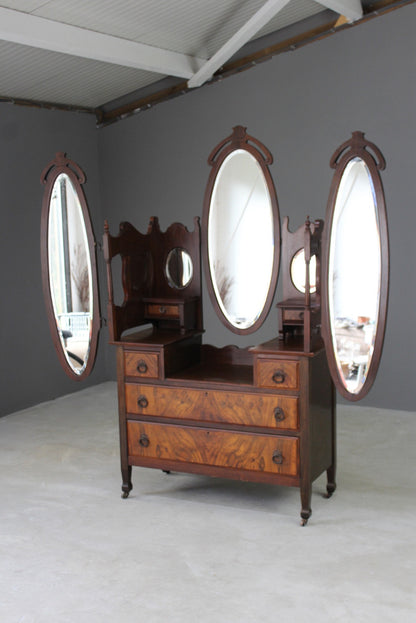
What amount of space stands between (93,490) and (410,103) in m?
3.47

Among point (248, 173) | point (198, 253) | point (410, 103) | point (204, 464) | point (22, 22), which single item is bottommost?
point (204, 464)

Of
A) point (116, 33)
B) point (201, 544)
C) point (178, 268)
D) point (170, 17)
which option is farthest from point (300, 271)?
point (116, 33)

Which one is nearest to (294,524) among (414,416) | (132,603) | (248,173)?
(132,603)

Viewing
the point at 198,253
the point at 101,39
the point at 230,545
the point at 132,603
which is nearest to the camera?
the point at 132,603

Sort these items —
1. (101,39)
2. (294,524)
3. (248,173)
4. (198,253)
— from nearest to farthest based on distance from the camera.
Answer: (294,524) < (248,173) < (198,253) < (101,39)

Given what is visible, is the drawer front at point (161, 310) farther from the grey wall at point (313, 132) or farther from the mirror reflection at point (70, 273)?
the grey wall at point (313, 132)

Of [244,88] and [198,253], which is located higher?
[244,88]

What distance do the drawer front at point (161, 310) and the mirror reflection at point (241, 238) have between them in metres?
0.29

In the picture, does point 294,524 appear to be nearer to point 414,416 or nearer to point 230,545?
point 230,545

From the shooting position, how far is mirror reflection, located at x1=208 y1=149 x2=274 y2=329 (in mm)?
3605

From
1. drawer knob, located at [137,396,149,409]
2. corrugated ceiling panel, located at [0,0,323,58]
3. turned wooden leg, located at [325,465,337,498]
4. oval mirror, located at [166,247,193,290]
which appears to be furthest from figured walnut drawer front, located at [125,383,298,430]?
corrugated ceiling panel, located at [0,0,323,58]

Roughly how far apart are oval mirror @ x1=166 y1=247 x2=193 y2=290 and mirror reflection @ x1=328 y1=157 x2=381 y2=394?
0.99 metres

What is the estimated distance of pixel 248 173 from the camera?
3605mm

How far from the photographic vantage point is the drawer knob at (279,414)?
3340 mm
